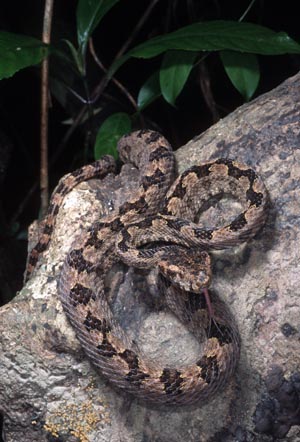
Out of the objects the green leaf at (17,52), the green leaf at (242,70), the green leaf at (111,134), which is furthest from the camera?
the green leaf at (111,134)

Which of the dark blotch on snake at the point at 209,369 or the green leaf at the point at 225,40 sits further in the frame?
the green leaf at the point at 225,40

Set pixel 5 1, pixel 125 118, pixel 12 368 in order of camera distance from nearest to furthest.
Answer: pixel 12 368 → pixel 125 118 → pixel 5 1

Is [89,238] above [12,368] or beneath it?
above

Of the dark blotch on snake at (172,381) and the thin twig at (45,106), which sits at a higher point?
the thin twig at (45,106)

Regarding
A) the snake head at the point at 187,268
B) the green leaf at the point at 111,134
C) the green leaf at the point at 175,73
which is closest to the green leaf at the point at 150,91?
the green leaf at the point at 111,134

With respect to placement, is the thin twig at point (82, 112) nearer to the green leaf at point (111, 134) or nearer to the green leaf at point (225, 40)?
the green leaf at point (111, 134)

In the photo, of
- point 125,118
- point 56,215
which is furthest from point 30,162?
point 56,215

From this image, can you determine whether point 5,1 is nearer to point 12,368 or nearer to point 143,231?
point 143,231

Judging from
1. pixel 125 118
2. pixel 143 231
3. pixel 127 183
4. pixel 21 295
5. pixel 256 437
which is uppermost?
pixel 125 118
